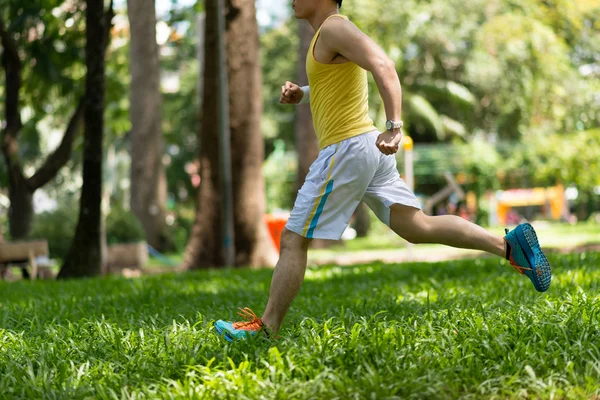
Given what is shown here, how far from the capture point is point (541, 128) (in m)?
32.7

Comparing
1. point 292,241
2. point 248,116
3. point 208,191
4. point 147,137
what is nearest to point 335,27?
point 292,241

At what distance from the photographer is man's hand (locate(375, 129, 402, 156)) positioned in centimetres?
411

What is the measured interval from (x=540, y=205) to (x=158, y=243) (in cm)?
3283

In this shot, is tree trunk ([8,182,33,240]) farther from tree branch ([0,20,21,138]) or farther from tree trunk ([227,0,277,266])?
tree trunk ([227,0,277,266])

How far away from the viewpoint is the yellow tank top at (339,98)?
174 inches

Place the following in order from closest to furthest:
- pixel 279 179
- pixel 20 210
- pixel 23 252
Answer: pixel 23 252 < pixel 20 210 < pixel 279 179

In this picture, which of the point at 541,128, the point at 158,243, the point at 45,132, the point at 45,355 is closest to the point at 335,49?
the point at 45,355

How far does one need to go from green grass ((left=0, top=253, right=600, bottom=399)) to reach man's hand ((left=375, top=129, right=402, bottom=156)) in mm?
795

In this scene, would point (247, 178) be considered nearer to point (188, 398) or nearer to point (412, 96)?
point (188, 398)

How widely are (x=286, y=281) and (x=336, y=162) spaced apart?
24.4 inches

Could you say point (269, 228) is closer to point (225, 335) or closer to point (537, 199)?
point (225, 335)

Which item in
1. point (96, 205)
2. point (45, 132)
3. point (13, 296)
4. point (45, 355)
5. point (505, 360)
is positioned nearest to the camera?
point (505, 360)

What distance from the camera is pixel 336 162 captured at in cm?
437

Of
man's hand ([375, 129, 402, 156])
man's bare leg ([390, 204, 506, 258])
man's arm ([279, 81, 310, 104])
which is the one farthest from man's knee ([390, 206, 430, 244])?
man's arm ([279, 81, 310, 104])
